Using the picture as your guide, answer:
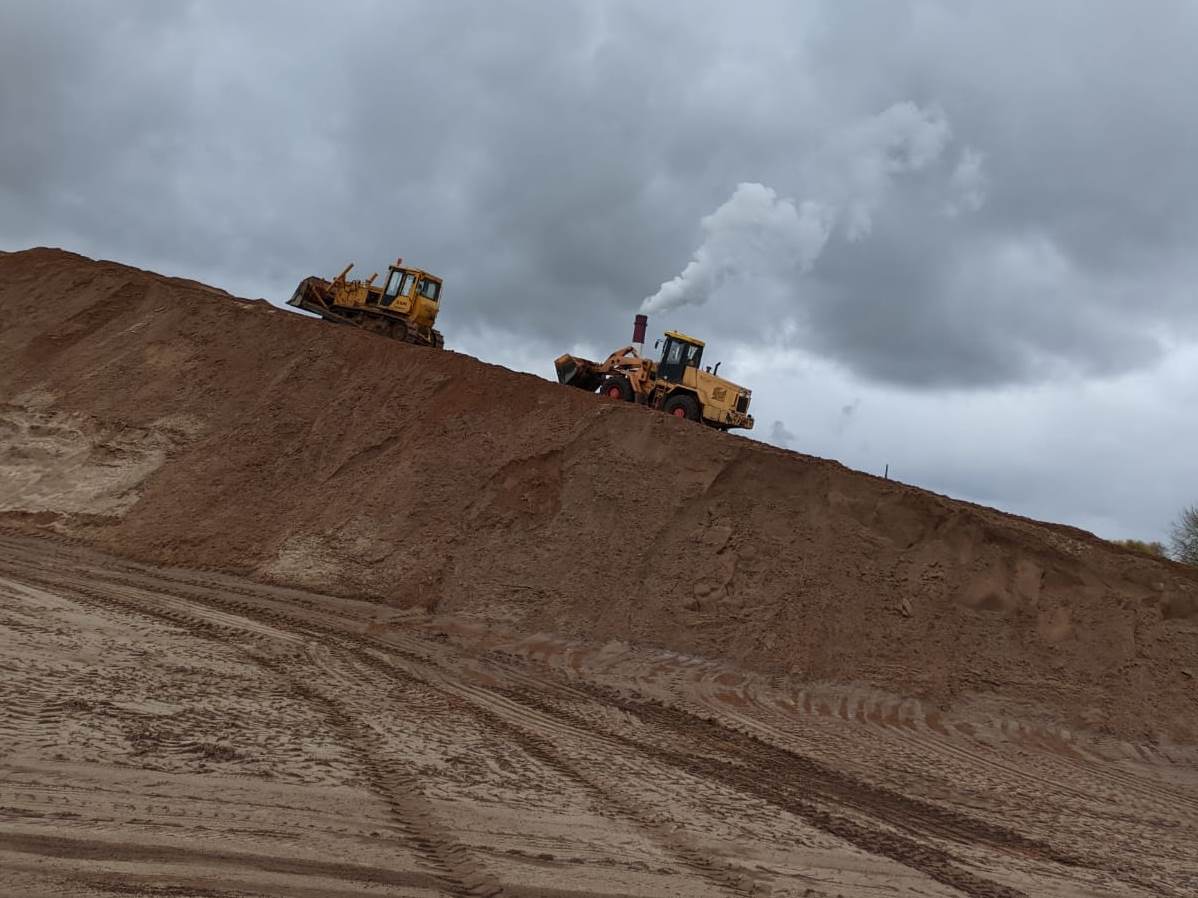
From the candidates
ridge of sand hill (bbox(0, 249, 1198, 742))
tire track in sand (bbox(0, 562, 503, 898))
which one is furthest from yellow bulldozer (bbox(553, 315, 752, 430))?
tire track in sand (bbox(0, 562, 503, 898))

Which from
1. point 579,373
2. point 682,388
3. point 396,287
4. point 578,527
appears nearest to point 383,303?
point 396,287

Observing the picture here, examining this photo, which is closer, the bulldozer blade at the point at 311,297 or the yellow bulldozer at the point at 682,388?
the yellow bulldozer at the point at 682,388

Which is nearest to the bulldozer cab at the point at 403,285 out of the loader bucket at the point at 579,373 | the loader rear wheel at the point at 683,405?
the loader bucket at the point at 579,373

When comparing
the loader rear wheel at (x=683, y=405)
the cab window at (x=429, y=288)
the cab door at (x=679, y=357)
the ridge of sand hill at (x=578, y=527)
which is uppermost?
the cab window at (x=429, y=288)

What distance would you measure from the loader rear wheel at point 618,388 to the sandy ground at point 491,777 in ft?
36.6

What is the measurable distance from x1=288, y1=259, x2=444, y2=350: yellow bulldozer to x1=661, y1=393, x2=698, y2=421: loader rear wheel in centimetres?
817

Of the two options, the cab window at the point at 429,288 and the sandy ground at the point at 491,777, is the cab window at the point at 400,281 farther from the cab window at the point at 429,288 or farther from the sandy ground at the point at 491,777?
the sandy ground at the point at 491,777

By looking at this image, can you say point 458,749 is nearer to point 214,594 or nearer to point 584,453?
point 214,594

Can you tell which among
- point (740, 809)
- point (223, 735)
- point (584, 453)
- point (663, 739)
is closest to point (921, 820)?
point (740, 809)

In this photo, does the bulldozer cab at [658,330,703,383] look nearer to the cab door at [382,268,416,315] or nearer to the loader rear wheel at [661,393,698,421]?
the loader rear wheel at [661,393,698,421]

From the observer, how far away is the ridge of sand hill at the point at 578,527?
13164 mm

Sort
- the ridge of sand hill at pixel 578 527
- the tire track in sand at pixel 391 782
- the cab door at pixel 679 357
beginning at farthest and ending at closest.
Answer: the cab door at pixel 679 357
the ridge of sand hill at pixel 578 527
the tire track in sand at pixel 391 782

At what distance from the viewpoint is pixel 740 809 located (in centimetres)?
653

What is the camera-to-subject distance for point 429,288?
27.2 metres
